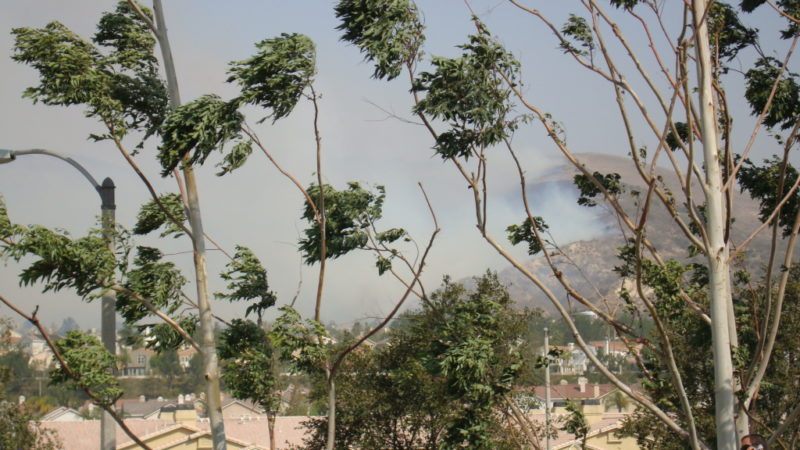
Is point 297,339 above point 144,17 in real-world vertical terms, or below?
below

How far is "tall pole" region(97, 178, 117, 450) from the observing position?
13.2m

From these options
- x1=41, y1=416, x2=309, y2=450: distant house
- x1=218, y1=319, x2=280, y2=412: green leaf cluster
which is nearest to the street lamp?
x1=218, y1=319, x2=280, y2=412: green leaf cluster

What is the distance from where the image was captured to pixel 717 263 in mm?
14328

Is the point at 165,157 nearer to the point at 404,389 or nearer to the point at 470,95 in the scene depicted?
the point at 470,95

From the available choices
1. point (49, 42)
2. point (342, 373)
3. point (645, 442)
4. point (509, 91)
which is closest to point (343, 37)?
point (509, 91)

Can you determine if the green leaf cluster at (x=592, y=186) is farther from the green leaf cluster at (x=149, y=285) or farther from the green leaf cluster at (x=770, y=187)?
the green leaf cluster at (x=149, y=285)

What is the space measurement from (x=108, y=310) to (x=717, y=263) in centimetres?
729

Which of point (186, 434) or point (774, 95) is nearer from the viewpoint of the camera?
point (774, 95)

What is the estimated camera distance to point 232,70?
13875 millimetres

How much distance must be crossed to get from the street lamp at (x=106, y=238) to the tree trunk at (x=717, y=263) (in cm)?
707

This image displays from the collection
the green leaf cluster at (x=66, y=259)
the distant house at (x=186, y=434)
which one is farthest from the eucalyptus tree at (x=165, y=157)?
the distant house at (x=186, y=434)

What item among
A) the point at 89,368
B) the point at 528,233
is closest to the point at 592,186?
the point at 528,233

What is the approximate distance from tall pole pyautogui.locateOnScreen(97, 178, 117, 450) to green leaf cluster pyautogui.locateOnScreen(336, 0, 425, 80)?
353cm

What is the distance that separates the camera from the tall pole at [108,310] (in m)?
13.2
